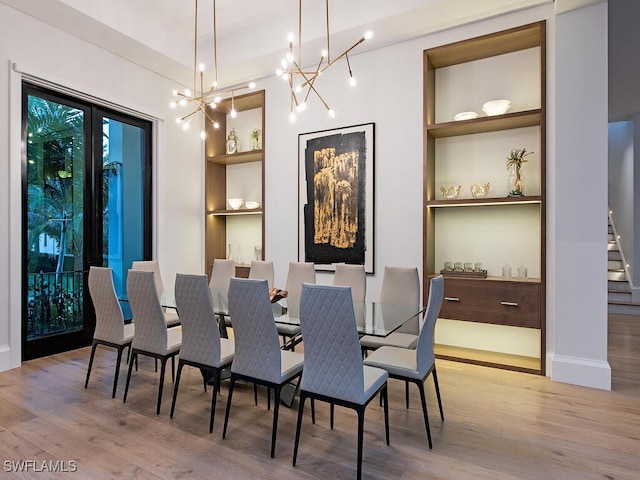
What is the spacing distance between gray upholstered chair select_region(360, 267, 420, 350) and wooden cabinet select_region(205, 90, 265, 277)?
7.81 ft

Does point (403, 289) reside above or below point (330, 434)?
above

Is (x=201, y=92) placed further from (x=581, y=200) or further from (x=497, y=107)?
(x=581, y=200)

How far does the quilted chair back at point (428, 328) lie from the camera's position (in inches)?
84.4

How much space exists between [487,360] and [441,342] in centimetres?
63

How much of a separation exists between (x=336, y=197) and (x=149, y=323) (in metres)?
2.46

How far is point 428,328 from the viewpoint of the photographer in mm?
2189

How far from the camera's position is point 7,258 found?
11.2ft

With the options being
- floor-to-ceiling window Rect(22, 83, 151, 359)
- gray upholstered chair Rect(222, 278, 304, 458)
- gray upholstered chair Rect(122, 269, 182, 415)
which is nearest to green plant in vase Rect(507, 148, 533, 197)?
gray upholstered chair Rect(222, 278, 304, 458)

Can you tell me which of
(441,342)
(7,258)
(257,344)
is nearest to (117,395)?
(257,344)

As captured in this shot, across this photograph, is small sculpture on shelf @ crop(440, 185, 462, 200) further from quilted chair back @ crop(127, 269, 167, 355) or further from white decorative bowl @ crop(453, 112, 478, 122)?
quilted chair back @ crop(127, 269, 167, 355)

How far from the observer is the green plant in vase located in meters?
3.55

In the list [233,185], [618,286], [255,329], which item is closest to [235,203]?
[233,185]

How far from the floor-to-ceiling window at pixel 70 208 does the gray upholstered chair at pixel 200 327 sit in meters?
2.28


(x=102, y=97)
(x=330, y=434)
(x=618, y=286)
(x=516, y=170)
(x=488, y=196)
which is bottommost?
(x=330, y=434)
